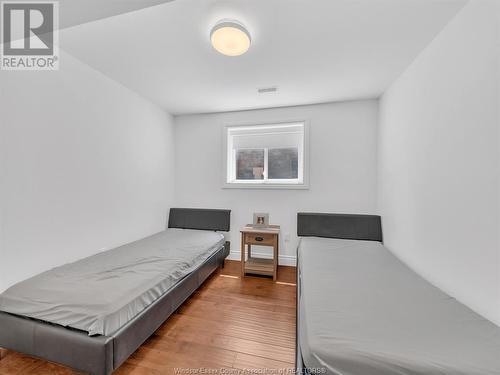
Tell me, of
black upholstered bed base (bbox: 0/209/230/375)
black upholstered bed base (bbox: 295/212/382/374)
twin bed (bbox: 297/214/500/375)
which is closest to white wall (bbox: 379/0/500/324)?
twin bed (bbox: 297/214/500/375)

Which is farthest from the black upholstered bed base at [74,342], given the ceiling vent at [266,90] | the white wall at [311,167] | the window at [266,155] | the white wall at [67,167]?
the ceiling vent at [266,90]

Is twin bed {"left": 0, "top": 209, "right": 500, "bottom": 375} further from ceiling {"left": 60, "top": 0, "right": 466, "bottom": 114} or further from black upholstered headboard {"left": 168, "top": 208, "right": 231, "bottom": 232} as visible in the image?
ceiling {"left": 60, "top": 0, "right": 466, "bottom": 114}

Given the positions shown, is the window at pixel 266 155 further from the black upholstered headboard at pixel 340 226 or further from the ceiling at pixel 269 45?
the ceiling at pixel 269 45

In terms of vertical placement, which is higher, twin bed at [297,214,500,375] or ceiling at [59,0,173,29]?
ceiling at [59,0,173,29]

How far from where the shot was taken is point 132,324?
51.9 inches

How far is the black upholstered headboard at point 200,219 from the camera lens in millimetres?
3287

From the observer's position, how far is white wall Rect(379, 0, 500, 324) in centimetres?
113

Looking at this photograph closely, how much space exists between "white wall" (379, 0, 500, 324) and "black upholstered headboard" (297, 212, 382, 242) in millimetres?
631

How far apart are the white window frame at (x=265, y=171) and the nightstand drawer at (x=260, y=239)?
767 millimetres

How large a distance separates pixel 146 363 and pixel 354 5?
2.70 meters

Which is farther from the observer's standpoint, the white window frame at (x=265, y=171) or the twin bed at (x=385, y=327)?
the white window frame at (x=265, y=171)

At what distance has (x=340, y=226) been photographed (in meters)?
2.87

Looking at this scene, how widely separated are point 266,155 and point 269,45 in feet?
5.79

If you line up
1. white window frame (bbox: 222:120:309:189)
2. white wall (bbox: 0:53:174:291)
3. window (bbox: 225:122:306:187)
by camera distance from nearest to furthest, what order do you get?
white wall (bbox: 0:53:174:291), white window frame (bbox: 222:120:309:189), window (bbox: 225:122:306:187)
